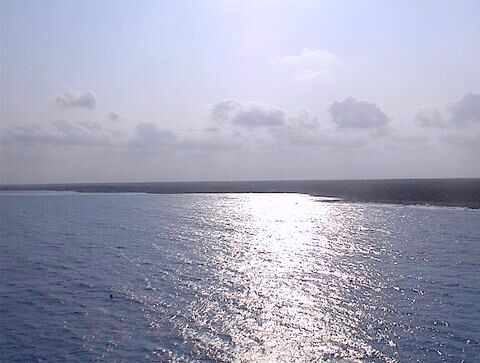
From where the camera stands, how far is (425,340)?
60.1 ft

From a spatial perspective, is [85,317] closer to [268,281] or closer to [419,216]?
[268,281]

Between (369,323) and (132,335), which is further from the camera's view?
(369,323)

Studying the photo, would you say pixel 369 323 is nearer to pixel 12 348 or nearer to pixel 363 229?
pixel 12 348

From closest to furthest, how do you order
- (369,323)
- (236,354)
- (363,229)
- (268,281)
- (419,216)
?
(236,354), (369,323), (268,281), (363,229), (419,216)

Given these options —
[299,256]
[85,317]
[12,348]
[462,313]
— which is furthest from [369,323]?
[299,256]

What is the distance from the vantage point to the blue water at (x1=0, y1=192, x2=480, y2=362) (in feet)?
57.9

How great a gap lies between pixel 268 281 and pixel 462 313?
10126mm

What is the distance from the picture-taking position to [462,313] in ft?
70.5

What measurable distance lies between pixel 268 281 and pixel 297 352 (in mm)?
10946

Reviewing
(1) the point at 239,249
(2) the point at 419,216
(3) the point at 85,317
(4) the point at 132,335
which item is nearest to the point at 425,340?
(4) the point at 132,335

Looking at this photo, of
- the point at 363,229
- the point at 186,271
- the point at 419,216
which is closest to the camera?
the point at 186,271

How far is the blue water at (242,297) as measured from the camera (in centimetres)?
1764

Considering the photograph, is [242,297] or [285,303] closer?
[285,303]

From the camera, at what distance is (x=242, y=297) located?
2452 centimetres
